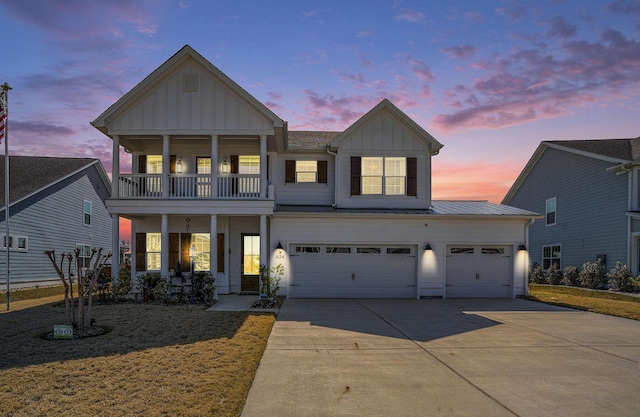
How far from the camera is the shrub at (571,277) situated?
2176 centimetres

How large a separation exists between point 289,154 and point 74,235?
1455cm

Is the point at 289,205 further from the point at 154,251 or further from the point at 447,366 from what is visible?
the point at 447,366

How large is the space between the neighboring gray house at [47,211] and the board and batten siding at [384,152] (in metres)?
14.7

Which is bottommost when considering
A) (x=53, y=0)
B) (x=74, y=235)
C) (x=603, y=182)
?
(x=74, y=235)

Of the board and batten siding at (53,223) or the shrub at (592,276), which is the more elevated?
the board and batten siding at (53,223)

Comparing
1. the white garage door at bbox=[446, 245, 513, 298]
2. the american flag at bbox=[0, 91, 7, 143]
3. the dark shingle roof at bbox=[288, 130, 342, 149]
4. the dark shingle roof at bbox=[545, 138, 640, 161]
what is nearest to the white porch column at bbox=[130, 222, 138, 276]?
the american flag at bbox=[0, 91, 7, 143]

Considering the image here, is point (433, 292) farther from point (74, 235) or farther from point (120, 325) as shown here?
point (74, 235)

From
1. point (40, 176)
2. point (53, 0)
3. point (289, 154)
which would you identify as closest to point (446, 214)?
point (289, 154)

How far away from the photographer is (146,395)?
523 cm

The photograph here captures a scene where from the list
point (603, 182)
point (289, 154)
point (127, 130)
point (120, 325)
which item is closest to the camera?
point (120, 325)

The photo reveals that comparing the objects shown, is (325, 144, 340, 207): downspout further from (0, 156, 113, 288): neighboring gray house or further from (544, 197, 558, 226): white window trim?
(544, 197, 558, 226): white window trim

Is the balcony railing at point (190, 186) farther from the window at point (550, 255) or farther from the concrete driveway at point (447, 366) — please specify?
the window at point (550, 255)

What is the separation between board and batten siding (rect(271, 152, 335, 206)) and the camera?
691 inches

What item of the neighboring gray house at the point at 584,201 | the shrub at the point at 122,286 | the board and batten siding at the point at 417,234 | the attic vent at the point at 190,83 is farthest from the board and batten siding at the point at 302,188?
the neighboring gray house at the point at 584,201
